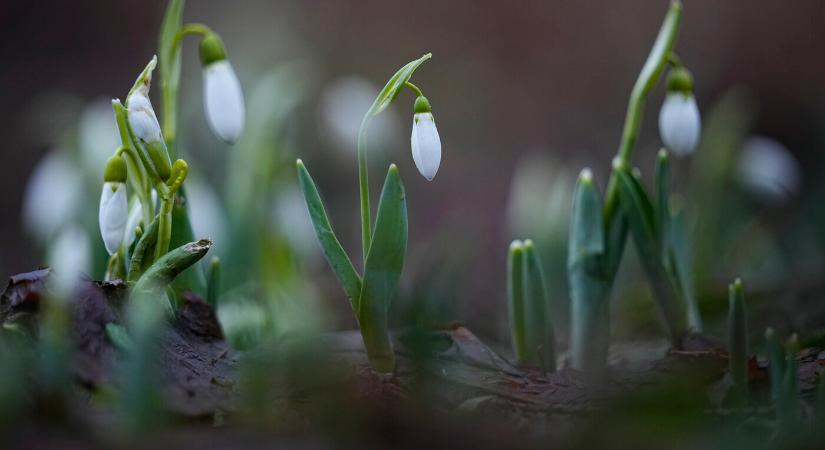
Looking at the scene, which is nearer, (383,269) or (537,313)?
(383,269)

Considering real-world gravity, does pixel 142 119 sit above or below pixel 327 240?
above

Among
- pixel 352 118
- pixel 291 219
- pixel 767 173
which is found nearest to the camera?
pixel 291 219

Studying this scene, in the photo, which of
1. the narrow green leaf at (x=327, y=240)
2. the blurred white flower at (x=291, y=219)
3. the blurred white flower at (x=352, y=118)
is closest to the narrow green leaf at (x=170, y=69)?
the narrow green leaf at (x=327, y=240)

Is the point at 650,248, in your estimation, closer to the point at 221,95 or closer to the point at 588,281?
the point at 588,281

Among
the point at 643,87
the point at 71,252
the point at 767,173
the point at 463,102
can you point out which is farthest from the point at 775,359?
the point at 463,102

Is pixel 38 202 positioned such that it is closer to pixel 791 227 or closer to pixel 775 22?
pixel 791 227

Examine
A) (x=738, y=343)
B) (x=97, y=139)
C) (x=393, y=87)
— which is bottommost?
(x=738, y=343)

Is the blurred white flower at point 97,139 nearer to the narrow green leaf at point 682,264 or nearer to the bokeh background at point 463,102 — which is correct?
the bokeh background at point 463,102

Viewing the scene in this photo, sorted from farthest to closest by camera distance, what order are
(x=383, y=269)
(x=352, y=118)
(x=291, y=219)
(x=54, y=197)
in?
(x=352, y=118), (x=291, y=219), (x=54, y=197), (x=383, y=269)
